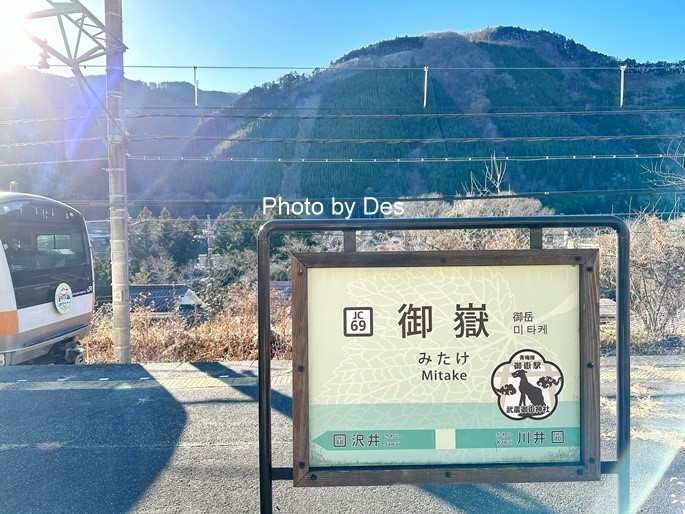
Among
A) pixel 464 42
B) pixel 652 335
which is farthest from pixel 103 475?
pixel 464 42

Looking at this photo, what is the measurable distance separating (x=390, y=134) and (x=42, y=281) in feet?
124

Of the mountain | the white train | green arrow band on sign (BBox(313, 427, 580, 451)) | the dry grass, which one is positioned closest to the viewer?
green arrow band on sign (BBox(313, 427, 580, 451))

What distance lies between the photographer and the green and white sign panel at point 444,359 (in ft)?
5.12

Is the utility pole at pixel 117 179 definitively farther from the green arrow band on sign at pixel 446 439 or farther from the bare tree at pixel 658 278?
the bare tree at pixel 658 278

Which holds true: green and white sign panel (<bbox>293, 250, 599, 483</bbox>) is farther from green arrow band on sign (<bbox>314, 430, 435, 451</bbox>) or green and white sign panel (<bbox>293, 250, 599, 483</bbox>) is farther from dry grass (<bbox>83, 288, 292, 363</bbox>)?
dry grass (<bbox>83, 288, 292, 363</bbox>)

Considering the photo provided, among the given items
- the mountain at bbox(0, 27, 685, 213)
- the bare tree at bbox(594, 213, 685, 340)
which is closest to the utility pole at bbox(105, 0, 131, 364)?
the bare tree at bbox(594, 213, 685, 340)

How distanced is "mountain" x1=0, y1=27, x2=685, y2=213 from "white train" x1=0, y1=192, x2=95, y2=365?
16375 mm

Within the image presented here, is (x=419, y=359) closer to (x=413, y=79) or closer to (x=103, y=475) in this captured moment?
(x=103, y=475)

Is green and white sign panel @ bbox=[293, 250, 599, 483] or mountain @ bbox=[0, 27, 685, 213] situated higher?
mountain @ bbox=[0, 27, 685, 213]

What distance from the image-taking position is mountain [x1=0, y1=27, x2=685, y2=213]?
25594 millimetres

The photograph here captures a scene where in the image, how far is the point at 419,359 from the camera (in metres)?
1.57

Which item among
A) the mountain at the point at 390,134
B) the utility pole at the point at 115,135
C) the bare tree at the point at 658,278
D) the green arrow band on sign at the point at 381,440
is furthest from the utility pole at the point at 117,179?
the mountain at the point at 390,134

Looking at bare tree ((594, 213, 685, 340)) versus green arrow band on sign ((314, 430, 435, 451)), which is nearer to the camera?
green arrow band on sign ((314, 430, 435, 451))

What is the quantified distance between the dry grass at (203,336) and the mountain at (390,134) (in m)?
15.8
